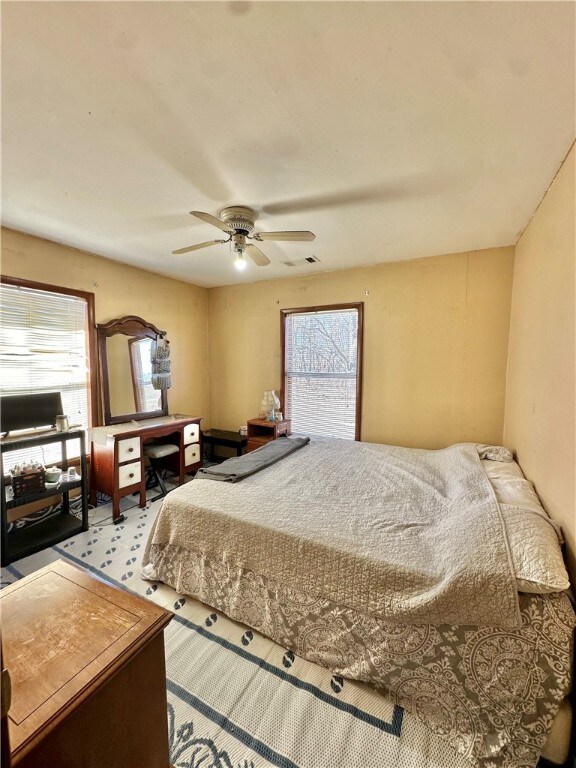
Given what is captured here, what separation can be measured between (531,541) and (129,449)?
3.01 meters

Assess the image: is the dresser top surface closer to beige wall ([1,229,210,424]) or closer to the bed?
beige wall ([1,229,210,424])

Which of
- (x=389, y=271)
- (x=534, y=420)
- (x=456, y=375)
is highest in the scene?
(x=389, y=271)

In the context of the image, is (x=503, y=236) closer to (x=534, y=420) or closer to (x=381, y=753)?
(x=534, y=420)

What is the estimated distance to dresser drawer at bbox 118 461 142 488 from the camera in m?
2.91

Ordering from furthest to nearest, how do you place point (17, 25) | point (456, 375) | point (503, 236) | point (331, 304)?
point (331, 304) < point (456, 375) < point (503, 236) < point (17, 25)

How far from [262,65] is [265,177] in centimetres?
63

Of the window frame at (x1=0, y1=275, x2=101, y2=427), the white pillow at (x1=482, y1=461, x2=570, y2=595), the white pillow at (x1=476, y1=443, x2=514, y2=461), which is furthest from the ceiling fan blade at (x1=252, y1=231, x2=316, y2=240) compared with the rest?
the white pillow at (x1=476, y1=443, x2=514, y2=461)

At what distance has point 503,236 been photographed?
2.62 meters

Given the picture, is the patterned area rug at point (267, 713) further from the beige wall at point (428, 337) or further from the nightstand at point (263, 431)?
the beige wall at point (428, 337)

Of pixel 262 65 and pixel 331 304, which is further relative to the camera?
pixel 331 304

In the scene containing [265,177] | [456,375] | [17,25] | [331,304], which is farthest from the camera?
[331,304]

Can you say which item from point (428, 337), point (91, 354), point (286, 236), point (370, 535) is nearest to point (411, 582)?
point (370, 535)

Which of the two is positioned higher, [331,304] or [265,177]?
[265,177]

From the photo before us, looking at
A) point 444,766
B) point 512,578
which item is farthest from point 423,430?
point 444,766
